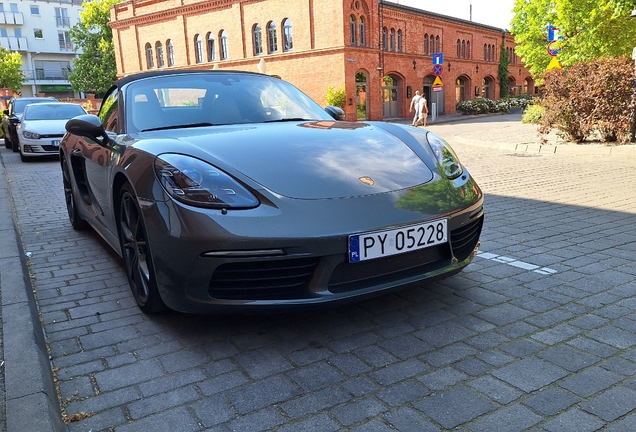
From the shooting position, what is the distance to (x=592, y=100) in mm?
11312

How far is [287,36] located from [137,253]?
30491mm

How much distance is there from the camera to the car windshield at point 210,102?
11.4ft

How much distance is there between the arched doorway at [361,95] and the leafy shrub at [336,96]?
1974 mm

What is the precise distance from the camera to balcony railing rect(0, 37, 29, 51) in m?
62.5

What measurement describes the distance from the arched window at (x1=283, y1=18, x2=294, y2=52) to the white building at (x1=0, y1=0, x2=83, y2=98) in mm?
44127

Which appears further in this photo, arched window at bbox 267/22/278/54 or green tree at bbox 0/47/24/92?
green tree at bbox 0/47/24/92

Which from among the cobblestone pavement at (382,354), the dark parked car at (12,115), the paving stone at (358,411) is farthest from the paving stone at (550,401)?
the dark parked car at (12,115)

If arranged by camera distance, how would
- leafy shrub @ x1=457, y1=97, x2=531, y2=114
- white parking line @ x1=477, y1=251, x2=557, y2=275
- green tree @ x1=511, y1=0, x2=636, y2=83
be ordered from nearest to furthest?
white parking line @ x1=477, y1=251, x2=557, y2=275
green tree @ x1=511, y1=0, x2=636, y2=83
leafy shrub @ x1=457, y1=97, x2=531, y2=114

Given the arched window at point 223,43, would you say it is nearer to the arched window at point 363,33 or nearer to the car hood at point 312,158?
the arched window at point 363,33

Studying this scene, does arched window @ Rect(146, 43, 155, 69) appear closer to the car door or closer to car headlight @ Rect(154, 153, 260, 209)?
the car door

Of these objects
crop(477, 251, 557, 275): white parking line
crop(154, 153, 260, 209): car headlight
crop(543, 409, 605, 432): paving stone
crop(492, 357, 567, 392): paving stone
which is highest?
crop(154, 153, 260, 209): car headlight

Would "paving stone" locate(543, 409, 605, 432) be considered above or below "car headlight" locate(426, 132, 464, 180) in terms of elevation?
below

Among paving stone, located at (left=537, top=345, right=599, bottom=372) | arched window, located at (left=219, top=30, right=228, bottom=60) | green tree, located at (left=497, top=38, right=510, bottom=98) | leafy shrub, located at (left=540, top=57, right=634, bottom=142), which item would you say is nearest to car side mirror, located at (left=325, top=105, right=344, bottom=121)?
paving stone, located at (left=537, top=345, right=599, bottom=372)

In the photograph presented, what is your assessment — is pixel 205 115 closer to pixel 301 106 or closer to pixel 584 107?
pixel 301 106
